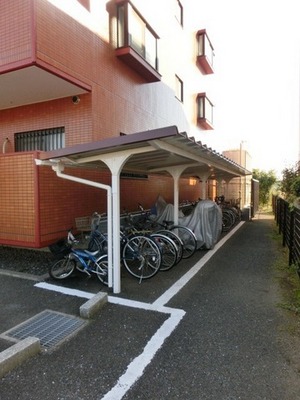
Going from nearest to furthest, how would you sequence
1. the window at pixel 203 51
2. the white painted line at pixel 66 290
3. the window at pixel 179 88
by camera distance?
the white painted line at pixel 66 290 < the window at pixel 179 88 < the window at pixel 203 51

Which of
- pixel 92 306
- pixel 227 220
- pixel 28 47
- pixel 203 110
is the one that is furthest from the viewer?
pixel 203 110

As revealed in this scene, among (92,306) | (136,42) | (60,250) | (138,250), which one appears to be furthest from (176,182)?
(136,42)

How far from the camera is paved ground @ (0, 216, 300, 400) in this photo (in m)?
2.46

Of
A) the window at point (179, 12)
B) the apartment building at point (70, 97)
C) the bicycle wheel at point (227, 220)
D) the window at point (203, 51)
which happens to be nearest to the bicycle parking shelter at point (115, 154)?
the apartment building at point (70, 97)

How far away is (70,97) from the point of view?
7.26 m

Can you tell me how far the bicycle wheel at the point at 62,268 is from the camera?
16.9ft

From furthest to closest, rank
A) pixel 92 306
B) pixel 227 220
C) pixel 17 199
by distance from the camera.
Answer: pixel 227 220
pixel 17 199
pixel 92 306

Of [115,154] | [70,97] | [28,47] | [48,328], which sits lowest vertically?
[48,328]

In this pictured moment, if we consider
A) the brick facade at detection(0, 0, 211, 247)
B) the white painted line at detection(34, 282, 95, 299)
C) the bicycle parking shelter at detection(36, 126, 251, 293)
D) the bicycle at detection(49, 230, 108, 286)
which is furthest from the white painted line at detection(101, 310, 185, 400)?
the brick facade at detection(0, 0, 211, 247)

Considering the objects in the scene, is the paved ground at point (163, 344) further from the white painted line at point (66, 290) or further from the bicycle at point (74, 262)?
the bicycle at point (74, 262)

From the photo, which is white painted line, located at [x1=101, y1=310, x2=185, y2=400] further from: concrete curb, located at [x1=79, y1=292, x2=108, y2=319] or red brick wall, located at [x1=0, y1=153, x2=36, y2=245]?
red brick wall, located at [x1=0, y1=153, x2=36, y2=245]

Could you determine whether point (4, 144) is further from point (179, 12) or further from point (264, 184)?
point (264, 184)

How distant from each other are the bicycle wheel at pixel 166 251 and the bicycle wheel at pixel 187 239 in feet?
3.58

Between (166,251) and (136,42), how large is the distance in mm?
6545
